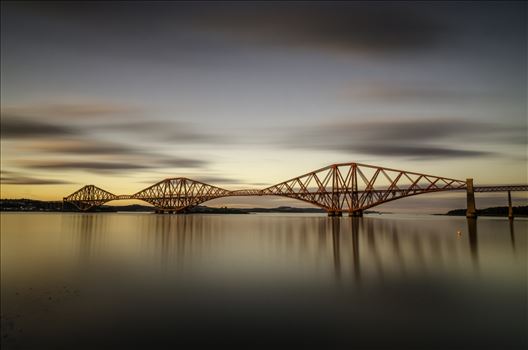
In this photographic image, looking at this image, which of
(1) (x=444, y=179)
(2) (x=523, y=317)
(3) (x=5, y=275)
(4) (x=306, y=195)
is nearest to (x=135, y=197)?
(4) (x=306, y=195)

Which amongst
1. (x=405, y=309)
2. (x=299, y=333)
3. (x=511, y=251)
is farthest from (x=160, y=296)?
(x=511, y=251)

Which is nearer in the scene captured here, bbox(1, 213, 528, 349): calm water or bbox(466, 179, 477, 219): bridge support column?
bbox(1, 213, 528, 349): calm water

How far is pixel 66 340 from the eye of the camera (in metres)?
6.92

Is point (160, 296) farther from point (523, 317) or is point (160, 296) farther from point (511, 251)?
point (511, 251)

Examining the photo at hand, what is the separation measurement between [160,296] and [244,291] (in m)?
2.64

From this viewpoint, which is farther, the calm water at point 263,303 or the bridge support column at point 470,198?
the bridge support column at point 470,198

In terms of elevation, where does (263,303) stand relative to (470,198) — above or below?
below

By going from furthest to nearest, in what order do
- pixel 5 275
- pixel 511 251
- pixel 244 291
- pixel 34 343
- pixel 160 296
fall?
1. pixel 511 251
2. pixel 5 275
3. pixel 244 291
4. pixel 160 296
5. pixel 34 343

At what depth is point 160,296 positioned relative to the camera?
1063 centimetres

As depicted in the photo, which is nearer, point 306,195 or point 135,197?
point 306,195

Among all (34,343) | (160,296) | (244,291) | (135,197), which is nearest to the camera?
(34,343)

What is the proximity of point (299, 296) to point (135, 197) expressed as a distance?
162655mm

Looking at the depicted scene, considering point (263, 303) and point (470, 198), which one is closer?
point (263, 303)

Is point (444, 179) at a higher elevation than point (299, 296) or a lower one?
higher
